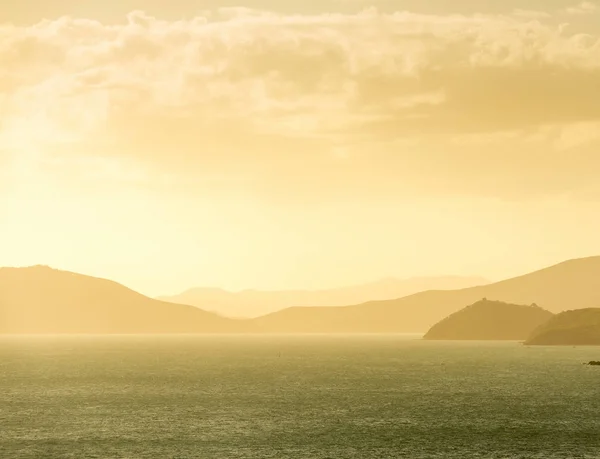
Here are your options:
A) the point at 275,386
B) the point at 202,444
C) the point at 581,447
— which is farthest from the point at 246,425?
the point at 275,386

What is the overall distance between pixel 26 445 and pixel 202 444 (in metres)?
23.7

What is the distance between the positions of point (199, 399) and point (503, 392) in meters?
67.3

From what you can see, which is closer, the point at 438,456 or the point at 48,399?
the point at 438,456

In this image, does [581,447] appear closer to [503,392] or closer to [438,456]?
[438,456]

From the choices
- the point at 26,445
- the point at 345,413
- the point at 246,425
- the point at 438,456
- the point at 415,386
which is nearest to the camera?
the point at 438,456

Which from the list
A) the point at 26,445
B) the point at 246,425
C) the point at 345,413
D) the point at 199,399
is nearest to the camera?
the point at 26,445

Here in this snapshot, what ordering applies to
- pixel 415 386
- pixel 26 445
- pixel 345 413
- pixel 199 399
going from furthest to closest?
pixel 415 386 → pixel 199 399 → pixel 345 413 → pixel 26 445

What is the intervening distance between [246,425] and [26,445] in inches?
1318

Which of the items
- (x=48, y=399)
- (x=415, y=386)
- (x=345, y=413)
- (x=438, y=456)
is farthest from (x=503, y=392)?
(x=48, y=399)

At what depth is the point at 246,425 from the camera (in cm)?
12306

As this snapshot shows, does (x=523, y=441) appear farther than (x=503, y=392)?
No

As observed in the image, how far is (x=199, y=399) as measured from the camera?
525 ft

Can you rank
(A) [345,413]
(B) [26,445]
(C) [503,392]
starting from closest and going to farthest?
(B) [26,445] → (A) [345,413] → (C) [503,392]

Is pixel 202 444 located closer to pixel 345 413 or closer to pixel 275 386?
pixel 345 413
